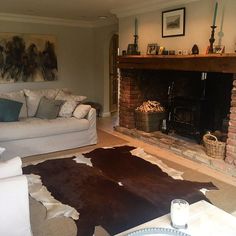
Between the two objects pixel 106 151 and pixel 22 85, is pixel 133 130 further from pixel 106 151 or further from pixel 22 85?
pixel 22 85

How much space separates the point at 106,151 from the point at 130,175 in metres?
0.96

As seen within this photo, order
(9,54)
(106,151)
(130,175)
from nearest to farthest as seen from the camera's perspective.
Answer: (130,175), (106,151), (9,54)

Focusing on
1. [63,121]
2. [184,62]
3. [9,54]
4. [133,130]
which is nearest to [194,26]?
[184,62]

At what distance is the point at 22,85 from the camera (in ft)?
19.9

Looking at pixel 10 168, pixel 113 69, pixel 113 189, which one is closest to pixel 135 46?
pixel 113 69

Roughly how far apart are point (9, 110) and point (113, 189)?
222cm

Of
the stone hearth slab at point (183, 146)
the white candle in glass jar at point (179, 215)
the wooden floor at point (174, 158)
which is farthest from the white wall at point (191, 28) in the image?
the white candle in glass jar at point (179, 215)

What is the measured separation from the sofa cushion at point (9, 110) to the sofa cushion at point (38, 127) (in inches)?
4.8

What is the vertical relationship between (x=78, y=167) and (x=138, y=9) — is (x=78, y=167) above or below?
below

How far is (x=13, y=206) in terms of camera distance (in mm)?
1751

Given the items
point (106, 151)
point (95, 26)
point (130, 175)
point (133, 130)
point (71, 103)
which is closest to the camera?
point (130, 175)

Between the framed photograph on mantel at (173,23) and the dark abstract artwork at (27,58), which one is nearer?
the framed photograph on mantel at (173,23)

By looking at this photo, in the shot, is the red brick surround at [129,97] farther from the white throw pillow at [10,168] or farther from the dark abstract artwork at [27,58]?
the white throw pillow at [10,168]

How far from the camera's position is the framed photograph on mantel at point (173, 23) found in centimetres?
406
